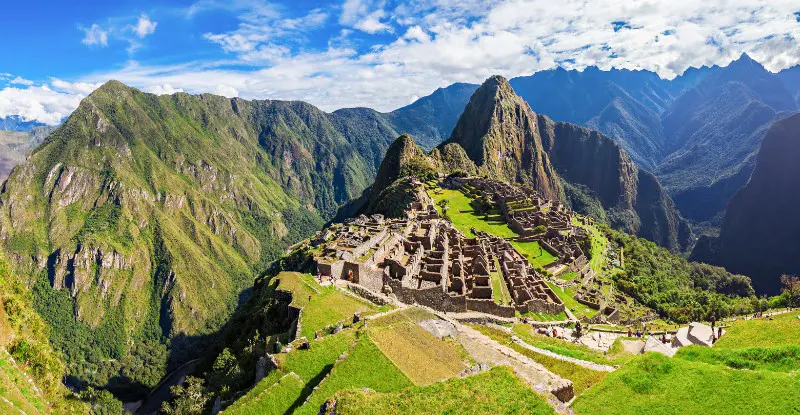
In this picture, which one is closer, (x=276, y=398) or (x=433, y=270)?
(x=276, y=398)

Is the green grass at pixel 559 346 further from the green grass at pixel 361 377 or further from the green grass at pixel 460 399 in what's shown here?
the green grass at pixel 361 377

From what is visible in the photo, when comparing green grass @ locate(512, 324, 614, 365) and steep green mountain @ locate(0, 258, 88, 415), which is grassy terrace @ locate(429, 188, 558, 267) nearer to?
green grass @ locate(512, 324, 614, 365)

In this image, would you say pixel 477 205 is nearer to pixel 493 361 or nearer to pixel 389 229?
pixel 389 229

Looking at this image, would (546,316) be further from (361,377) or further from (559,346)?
(361,377)

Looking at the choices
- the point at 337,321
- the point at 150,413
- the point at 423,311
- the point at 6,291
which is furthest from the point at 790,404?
the point at 150,413

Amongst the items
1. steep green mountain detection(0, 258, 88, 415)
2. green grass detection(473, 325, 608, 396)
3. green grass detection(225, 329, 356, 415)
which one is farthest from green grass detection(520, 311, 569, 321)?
steep green mountain detection(0, 258, 88, 415)

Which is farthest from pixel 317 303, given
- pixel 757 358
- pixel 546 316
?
pixel 546 316
